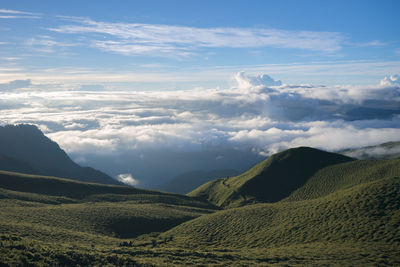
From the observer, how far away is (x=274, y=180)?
5017 inches

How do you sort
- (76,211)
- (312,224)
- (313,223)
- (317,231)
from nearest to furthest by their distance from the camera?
1. (317,231)
2. (312,224)
3. (313,223)
4. (76,211)

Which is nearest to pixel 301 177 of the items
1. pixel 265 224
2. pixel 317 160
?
pixel 317 160

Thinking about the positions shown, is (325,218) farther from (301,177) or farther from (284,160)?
(284,160)

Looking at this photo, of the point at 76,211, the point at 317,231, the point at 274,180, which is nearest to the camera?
the point at 317,231

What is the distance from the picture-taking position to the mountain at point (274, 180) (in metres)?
117

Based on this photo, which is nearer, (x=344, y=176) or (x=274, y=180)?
(x=344, y=176)

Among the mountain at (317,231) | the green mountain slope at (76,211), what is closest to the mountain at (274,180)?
the green mountain slope at (76,211)

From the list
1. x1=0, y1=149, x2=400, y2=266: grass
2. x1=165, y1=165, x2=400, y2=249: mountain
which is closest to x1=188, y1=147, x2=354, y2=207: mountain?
x1=0, y1=149, x2=400, y2=266: grass

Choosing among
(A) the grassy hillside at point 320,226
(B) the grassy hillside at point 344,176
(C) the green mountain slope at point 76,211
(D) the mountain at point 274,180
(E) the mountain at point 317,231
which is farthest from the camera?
(D) the mountain at point 274,180

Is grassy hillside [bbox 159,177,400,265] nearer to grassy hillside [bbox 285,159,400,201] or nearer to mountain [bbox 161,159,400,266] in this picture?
mountain [bbox 161,159,400,266]

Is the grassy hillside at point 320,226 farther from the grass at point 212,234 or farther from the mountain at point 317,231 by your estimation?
the grass at point 212,234

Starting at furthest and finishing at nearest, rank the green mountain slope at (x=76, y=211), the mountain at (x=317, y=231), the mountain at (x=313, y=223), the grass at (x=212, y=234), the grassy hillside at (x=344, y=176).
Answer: the grassy hillside at (x=344, y=176) → the green mountain slope at (x=76, y=211) → the mountain at (x=313, y=223) → the mountain at (x=317, y=231) → the grass at (x=212, y=234)

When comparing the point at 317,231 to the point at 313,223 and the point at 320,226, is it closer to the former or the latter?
the point at 320,226

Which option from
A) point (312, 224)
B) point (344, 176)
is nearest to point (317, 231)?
point (312, 224)
